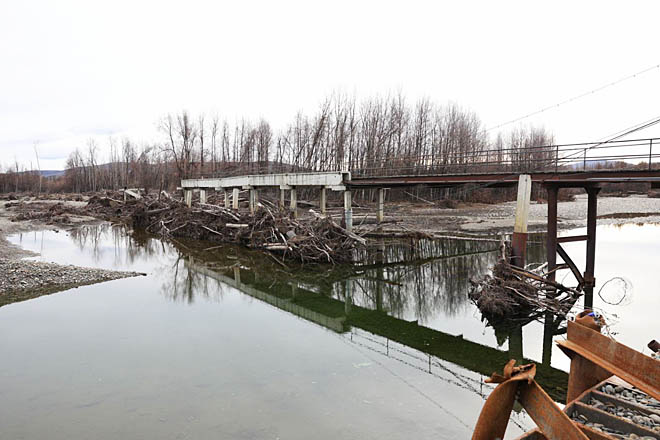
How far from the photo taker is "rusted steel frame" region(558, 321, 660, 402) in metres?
4.55

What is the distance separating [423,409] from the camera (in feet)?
23.3

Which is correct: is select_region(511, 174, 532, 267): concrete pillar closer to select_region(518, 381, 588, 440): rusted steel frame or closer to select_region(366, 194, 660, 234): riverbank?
select_region(518, 381, 588, 440): rusted steel frame

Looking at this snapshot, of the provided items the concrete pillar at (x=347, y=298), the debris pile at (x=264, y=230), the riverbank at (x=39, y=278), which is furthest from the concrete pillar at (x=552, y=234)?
the riverbank at (x=39, y=278)

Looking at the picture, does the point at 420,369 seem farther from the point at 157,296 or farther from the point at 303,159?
the point at 303,159

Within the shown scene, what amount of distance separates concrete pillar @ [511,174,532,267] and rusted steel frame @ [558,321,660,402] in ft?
24.3

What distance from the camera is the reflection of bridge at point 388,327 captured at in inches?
352

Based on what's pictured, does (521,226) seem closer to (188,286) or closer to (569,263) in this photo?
(569,263)

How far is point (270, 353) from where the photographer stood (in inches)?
372

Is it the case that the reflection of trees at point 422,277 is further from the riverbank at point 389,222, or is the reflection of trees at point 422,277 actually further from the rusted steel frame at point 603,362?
the rusted steel frame at point 603,362

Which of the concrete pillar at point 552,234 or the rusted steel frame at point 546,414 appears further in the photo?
the concrete pillar at point 552,234

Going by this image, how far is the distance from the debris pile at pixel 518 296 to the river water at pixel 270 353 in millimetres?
518

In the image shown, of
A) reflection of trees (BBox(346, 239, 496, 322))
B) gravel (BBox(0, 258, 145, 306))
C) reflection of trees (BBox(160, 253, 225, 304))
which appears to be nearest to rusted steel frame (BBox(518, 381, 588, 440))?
reflection of trees (BBox(346, 239, 496, 322))

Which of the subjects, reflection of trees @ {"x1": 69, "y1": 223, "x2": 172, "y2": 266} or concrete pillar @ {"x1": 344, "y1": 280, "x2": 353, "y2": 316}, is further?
reflection of trees @ {"x1": 69, "y1": 223, "x2": 172, "y2": 266}

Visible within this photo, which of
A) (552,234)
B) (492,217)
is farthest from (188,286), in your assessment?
(492,217)
